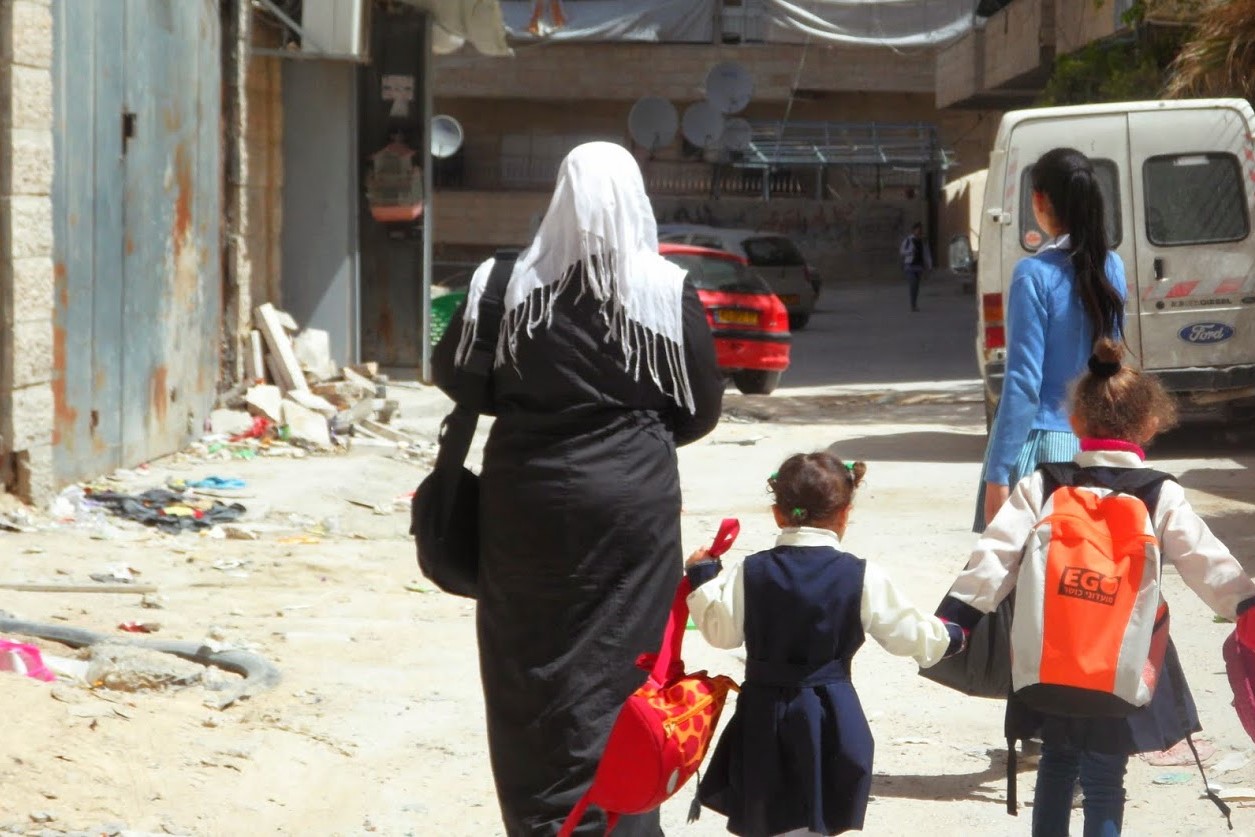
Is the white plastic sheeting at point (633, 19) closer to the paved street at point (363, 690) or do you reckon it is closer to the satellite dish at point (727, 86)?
the satellite dish at point (727, 86)

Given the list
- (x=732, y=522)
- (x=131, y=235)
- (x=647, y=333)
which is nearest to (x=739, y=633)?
(x=732, y=522)

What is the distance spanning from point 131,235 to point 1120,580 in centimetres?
801

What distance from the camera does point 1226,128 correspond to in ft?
38.3

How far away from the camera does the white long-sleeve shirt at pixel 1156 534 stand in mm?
3750

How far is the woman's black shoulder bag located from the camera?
12.9 ft

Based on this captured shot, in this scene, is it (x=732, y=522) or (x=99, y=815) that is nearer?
(x=732, y=522)

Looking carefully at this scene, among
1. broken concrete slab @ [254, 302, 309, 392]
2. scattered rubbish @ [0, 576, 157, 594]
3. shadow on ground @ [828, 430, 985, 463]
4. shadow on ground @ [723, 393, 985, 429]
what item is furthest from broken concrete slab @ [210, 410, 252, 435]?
scattered rubbish @ [0, 576, 157, 594]

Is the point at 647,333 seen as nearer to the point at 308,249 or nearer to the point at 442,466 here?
the point at 442,466

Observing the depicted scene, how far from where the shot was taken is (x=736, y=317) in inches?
695

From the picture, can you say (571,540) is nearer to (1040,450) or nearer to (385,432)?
(1040,450)

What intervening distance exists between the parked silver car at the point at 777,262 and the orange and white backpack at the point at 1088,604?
80.0 feet

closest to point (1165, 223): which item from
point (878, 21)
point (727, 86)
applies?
point (727, 86)

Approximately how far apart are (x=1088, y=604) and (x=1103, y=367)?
56 cm

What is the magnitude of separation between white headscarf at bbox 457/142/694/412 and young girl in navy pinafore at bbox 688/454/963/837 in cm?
46
